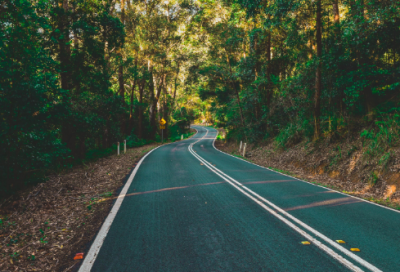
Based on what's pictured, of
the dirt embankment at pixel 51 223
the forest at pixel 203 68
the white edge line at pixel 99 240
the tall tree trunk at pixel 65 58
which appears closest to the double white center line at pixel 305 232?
the white edge line at pixel 99 240

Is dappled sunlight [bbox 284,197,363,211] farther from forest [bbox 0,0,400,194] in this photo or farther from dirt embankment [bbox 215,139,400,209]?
forest [bbox 0,0,400,194]

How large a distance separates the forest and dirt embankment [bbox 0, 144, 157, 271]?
0.84 m

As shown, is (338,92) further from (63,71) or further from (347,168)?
(63,71)

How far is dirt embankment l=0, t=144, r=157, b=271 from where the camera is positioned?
10.9 ft

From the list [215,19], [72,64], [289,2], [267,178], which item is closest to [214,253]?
[267,178]

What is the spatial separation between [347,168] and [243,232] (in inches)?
Answer: 262

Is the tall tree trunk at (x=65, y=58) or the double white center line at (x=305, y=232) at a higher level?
the tall tree trunk at (x=65, y=58)

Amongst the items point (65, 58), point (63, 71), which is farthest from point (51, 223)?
point (65, 58)

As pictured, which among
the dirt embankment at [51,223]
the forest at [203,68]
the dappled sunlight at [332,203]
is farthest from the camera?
the forest at [203,68]

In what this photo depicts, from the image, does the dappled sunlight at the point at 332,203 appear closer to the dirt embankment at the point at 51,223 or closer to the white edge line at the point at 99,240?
the white edge line at the point at 99,240

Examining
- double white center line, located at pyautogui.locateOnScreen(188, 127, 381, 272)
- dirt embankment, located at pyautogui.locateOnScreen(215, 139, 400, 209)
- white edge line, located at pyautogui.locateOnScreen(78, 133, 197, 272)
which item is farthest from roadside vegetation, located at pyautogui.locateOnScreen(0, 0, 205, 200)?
dirt embankment, located at pyautogui.locateOnScreen(215, 139, 400, 209)

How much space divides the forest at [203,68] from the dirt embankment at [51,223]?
0.84m

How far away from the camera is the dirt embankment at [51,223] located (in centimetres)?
334

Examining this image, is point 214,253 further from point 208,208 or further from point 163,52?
point 163,52
